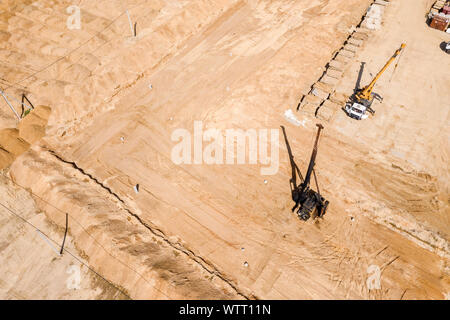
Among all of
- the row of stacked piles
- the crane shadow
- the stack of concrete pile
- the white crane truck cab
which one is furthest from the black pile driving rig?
the row of stacked piles

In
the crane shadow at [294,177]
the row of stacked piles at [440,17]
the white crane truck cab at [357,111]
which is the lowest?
the crane shadow at [294,177]

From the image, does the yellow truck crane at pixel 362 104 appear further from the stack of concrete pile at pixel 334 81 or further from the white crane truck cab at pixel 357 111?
the stack of concrete pile at pixel 334 81

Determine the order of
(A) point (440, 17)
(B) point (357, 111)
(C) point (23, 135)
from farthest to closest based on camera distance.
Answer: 1. (A) point (440, 17)
2. (B) point (357, 111)
3. (C) point (23, 135)

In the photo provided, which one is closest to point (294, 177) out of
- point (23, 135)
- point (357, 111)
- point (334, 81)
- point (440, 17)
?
point (357, 111)

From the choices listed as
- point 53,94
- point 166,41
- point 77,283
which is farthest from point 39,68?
point 77,283

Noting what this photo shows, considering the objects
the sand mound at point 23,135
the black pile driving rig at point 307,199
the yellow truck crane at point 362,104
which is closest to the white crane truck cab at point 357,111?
the yellow truck crane at point 362,104

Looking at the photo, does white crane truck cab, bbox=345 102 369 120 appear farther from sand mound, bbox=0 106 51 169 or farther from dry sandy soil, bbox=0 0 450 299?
sand mound, bbox=0 106 51 169

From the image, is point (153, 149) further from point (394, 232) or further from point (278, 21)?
point (278, 21)

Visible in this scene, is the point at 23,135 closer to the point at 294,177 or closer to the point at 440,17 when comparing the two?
the point at 294,177
